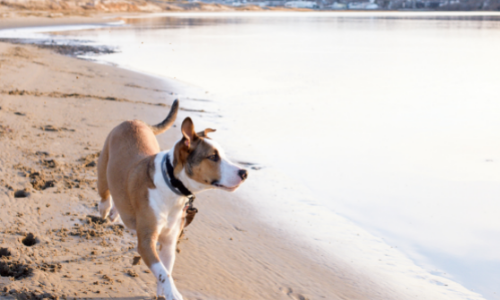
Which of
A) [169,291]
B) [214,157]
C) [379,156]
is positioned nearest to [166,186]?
[214,157]

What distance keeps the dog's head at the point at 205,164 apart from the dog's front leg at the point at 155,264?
608mm

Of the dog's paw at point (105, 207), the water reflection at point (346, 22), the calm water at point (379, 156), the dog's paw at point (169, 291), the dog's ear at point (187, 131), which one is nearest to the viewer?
the dog's paw at point (169, 291)

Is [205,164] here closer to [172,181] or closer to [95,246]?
[172,181]

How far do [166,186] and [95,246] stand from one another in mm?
1500

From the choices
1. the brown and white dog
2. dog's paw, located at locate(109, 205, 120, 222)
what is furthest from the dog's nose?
dog's paw, located at locate(109, 205, 120, 222)

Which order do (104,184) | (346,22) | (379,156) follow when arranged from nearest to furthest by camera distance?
(104,184)
(379,156)
(346,22)

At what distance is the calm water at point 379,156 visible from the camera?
580 centimetres

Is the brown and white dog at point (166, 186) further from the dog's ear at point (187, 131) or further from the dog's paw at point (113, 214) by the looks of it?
the dog's paw at point (113, 214)

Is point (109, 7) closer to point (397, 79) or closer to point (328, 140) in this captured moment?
point (397, 79)

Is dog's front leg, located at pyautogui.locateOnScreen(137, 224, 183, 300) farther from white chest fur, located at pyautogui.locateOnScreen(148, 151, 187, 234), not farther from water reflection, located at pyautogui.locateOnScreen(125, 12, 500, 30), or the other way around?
water reflection, located at pyautogui.locateOnScreen(125, 12, 500, 30)

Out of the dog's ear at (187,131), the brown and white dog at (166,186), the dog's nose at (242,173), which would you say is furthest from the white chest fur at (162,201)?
the dog's nose at (242,173)

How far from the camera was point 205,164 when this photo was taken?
3777 millimetres

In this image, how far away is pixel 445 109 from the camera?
13.7m

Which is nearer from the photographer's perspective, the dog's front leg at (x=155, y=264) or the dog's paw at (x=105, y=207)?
the dog's front leg at (x=155, y=264)
